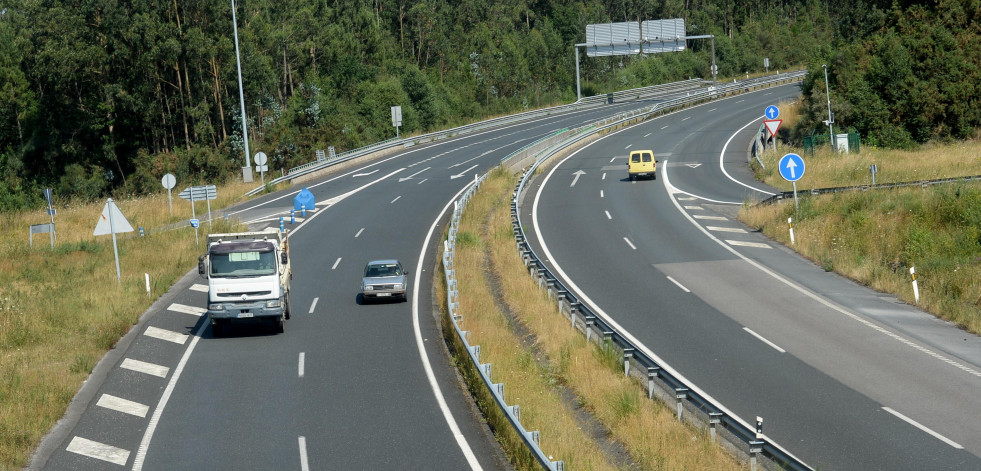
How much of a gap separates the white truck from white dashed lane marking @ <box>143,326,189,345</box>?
2.77 feet

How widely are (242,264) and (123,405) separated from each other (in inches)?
255

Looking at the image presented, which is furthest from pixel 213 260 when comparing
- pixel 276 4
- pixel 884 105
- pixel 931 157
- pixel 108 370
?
pixel 276 4

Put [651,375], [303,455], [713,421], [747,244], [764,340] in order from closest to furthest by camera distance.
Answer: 1. [713,421]
2. [303,455]
3. [651,375]
4. [764,340]
5. [747,244]

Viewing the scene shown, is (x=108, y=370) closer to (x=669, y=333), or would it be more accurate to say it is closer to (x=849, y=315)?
(x=669, y=333)

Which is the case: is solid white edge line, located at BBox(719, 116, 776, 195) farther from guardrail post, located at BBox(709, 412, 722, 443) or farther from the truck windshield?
guardrail post, located at BBox(709, 412, 722, 443)

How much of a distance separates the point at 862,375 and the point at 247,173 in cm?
4367

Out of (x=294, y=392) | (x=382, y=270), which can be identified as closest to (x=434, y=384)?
(x=294, y=392)

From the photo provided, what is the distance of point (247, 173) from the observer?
5534 cm

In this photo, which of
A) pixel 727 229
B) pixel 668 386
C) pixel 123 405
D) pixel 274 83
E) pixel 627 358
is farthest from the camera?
pixel 274 83

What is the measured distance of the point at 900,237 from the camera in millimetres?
30906

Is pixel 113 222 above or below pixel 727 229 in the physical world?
above

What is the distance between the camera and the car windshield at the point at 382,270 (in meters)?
27.4

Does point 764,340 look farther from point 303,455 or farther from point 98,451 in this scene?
point 98,451

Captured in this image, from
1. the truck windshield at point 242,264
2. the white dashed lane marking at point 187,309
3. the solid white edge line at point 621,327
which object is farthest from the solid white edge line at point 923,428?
the white dashed lane marking at point 187,309
